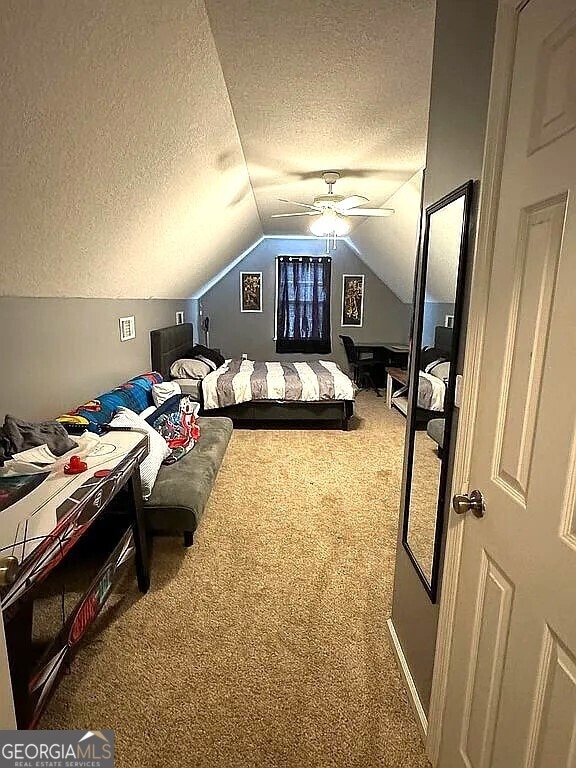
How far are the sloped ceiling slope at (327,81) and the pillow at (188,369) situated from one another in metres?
2.41

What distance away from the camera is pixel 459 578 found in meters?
1.26

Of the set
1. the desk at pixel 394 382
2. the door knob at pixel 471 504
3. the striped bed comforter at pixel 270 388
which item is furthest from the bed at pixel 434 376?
the desk at pixel 394 382

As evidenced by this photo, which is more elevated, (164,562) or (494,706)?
(494,706)

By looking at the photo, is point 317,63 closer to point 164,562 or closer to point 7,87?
point 7,87

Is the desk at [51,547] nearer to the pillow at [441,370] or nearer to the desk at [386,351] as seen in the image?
the pillow at [441,370]

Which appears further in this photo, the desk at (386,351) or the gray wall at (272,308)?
the gray wall at (272,308)

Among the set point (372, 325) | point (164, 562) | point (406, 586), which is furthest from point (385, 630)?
point (372, 325)

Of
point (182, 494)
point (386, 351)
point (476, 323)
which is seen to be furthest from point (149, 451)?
point (386, 351)

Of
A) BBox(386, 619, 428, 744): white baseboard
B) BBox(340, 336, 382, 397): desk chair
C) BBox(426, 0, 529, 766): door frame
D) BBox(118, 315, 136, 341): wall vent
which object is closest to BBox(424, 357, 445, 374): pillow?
BBox(426, 0, 529, 766): door frame

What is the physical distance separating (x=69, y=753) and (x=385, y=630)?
1.36 metres

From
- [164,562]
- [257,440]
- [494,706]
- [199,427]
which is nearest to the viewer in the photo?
[494,706]

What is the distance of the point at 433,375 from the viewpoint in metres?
1.55

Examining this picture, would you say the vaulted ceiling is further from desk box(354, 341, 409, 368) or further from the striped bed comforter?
desk box(354, 341, 409, 368)

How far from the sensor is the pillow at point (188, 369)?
16.4ft
